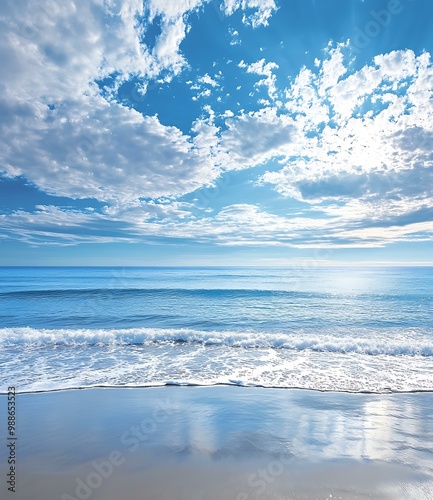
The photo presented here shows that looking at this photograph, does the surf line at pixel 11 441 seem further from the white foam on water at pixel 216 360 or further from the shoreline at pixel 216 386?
the white foam on water at pixel 216 360

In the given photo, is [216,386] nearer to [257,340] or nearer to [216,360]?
[216,360]

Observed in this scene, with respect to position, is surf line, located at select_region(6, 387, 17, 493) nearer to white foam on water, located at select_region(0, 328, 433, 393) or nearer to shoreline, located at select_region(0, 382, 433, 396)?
shoreline, located at select_region(0, 382, 433, 396)

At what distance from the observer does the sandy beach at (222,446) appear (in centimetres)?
416

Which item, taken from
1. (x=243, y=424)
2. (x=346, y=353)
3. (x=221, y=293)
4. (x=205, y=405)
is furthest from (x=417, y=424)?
(x=221, y=293)

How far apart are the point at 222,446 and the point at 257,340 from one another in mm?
9410

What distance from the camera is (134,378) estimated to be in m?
9.21

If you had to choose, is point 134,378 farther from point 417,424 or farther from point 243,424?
point 417,424

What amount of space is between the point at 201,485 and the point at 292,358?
333 inches

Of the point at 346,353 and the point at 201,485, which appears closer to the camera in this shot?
the point at 201,485

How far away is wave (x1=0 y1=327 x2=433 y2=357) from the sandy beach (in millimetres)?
5484

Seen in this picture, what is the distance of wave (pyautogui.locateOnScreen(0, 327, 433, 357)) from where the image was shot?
12.9 m

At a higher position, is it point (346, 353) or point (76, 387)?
point (76, 387)

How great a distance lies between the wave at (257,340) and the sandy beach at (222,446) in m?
5.48

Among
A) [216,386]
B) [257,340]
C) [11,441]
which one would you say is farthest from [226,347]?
[11,441]
